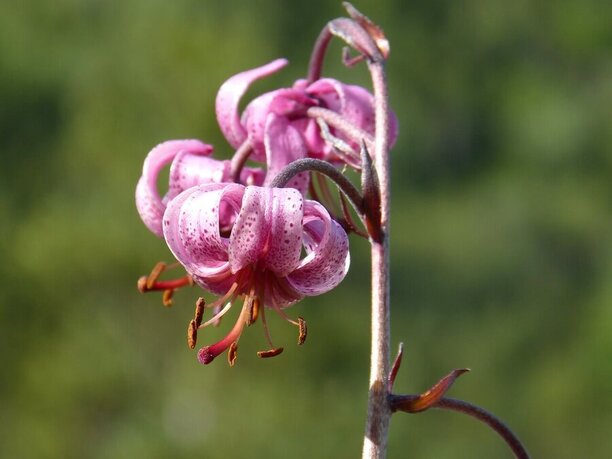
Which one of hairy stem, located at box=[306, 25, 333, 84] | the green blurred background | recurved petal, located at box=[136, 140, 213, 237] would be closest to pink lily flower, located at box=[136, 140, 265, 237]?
recurved petal, located at box=[136, 140, 213, 237]

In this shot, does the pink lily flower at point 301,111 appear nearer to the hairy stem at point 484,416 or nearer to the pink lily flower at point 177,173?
the pink lily flower at point 177,173

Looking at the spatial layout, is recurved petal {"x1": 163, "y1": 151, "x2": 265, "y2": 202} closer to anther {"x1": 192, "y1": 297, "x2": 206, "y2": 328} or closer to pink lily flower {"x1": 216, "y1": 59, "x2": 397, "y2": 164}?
pink lily flower {"x1": 216, "y1": 59, "x2": 397, "y2": 164}

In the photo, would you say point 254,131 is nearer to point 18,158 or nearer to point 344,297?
point 344,297

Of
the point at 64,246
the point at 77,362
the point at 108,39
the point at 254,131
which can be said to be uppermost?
the point at 254,131

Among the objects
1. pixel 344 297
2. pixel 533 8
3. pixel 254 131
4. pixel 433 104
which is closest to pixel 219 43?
pixel 344 297

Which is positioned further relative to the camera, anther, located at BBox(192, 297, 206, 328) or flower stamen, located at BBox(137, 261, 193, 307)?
flower stamen, located at BBox(137, 261, 193, 307)

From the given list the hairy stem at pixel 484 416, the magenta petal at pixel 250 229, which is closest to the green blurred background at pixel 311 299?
the hairy stem at pixel 484 416
